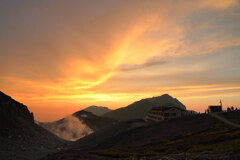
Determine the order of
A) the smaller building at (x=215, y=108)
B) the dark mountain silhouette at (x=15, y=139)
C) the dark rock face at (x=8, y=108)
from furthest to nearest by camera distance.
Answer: the dark rock face at (x=8, y=108) → the smaller building at (x=215, y=108) → the dark mountain silhouette at (x=15, y=139)

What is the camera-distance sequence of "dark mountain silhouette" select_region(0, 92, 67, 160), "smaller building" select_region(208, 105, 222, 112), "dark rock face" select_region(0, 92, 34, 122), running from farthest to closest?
"dark rock face" select_region(0, 92, 34, 122) → "smaller building" select_region(208, 105, 222, 112) → "dark mountain silhouette" select_region(0, 92, 67, 160)

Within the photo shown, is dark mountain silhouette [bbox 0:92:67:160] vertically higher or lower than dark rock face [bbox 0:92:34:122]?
lower

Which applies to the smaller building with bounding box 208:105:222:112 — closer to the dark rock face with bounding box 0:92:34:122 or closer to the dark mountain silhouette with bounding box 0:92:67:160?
the dark mountain silhouette with bounding box 0:92:67:160

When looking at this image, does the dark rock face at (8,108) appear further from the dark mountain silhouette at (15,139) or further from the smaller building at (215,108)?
the smaller building at (215,108)

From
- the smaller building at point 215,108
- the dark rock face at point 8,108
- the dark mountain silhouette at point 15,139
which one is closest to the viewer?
the dark mountain silhouette at point 15,139

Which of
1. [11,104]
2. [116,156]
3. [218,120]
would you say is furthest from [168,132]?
[11,104]

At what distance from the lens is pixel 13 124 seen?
298ft

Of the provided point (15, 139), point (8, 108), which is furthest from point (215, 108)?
point (8, 108)

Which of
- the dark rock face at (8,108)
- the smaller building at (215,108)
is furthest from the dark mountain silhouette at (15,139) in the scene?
the smaller building at (215,108)

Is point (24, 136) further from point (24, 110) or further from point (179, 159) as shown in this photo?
point (179, 159)

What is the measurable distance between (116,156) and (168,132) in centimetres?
2913

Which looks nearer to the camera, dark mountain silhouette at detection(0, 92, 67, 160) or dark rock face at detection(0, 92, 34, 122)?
dark mountain silhouette at detection(0, 92, 67, 160)

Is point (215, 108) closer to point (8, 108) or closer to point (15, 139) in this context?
point (15, 139)

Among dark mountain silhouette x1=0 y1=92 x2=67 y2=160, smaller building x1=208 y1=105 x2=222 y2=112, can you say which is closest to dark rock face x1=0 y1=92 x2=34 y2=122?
dark mountain silhouette x1=0 y1=92 x2=67 y2=160
